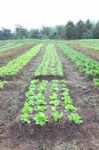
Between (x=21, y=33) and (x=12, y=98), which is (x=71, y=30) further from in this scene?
(x=12, y=98)

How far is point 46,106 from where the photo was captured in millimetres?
9273

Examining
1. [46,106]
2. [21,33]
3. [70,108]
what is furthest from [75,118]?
[21,33]

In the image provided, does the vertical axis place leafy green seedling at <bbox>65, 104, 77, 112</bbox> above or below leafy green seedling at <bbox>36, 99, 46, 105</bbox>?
above

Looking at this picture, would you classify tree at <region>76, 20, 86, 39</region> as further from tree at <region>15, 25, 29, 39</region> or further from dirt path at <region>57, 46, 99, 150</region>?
dirt path at <region>57, 46, 99, 150</region>

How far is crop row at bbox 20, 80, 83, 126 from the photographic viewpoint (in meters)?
8.04

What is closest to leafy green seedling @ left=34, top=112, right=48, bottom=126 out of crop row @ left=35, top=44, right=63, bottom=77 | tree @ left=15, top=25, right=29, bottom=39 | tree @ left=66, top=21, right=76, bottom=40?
crop row @ left=35, top=44, right=63, bottom=77

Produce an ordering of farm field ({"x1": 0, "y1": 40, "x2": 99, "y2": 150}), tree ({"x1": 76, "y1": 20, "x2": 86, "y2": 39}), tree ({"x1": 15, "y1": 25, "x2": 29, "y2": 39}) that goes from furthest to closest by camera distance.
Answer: tree ({"x1": 15, "y1": 25, "x2": 29, "y2": 39}) → tree ({"x1": 76, "y1": 20, "x2": 86, "y2": 39}) → farm field ({"x1": 0, "y1": 40, "x2": 99, "y2": 150})

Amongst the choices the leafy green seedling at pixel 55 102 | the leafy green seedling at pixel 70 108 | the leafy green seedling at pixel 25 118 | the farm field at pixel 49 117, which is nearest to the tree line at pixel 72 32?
the farm field at pixel 49 117

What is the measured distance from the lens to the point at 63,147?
6.71 metres

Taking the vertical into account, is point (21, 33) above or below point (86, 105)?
below

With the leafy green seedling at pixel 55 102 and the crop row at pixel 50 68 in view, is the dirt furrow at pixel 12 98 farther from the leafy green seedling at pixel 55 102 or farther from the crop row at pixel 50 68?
the leafy green seedling at pixel 55 102

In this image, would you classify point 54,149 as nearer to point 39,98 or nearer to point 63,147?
point 63,147

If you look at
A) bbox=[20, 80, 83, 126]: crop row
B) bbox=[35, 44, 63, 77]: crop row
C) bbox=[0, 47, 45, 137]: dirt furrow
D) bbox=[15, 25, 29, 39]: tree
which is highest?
bbox=[20, 80, 83, 126]: crop row

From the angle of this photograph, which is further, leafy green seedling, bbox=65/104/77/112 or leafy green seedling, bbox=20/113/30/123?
leafy green seedling, bbox=65/104/77/112
